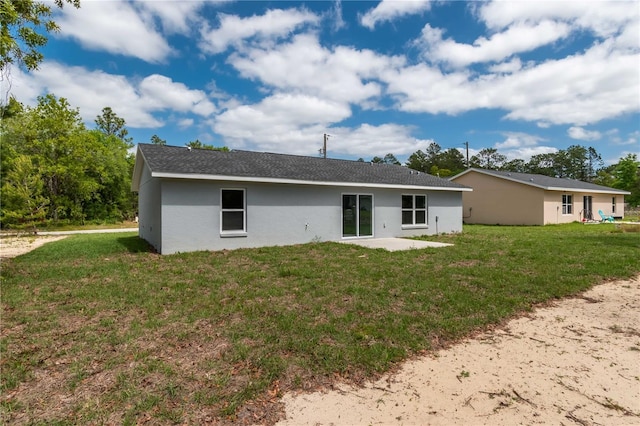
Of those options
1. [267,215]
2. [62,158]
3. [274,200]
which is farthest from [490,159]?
[62,158]

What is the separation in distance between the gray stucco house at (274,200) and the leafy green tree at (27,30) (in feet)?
11.4

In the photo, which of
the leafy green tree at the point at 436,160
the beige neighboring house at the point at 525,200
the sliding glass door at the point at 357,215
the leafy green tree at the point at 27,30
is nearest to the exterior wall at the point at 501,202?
the beige neighboring house at the point at 525,200

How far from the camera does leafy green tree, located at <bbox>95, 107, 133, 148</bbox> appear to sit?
126ft

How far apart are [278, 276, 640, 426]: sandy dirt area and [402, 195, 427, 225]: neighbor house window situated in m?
10.4

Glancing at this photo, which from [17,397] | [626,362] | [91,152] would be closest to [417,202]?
[626,362]

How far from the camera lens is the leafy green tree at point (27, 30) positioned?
5.98 m

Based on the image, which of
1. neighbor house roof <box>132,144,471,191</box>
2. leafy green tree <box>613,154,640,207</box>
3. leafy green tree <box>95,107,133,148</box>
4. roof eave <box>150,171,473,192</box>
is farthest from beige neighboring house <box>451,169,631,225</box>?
leafy green tree <box>95,107,133,148</box>

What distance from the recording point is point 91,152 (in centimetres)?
2717

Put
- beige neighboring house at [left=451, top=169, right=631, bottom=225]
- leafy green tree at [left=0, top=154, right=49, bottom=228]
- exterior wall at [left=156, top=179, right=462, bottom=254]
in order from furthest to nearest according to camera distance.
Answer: beige neighboring house at [left=451, top=169, right=631, bottom=225] < leafy green tree at [left=0, top=154, right=49, bottom=228] < exterior wall at [left=156, top=179, right=462, bottom=254]

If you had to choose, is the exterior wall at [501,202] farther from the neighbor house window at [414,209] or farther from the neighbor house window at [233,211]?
the neighbor house window at [233,211]

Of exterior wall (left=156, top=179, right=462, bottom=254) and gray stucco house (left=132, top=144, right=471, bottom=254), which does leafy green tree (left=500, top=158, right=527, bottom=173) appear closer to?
gray stucco house (left=132, top=144, right=471, bottom=254)

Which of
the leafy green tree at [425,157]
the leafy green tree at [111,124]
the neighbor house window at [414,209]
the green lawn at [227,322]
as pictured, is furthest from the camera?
the leafy green tree at [425,157]

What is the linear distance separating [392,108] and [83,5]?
696 inches

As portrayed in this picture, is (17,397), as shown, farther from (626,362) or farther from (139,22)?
(139,22)
